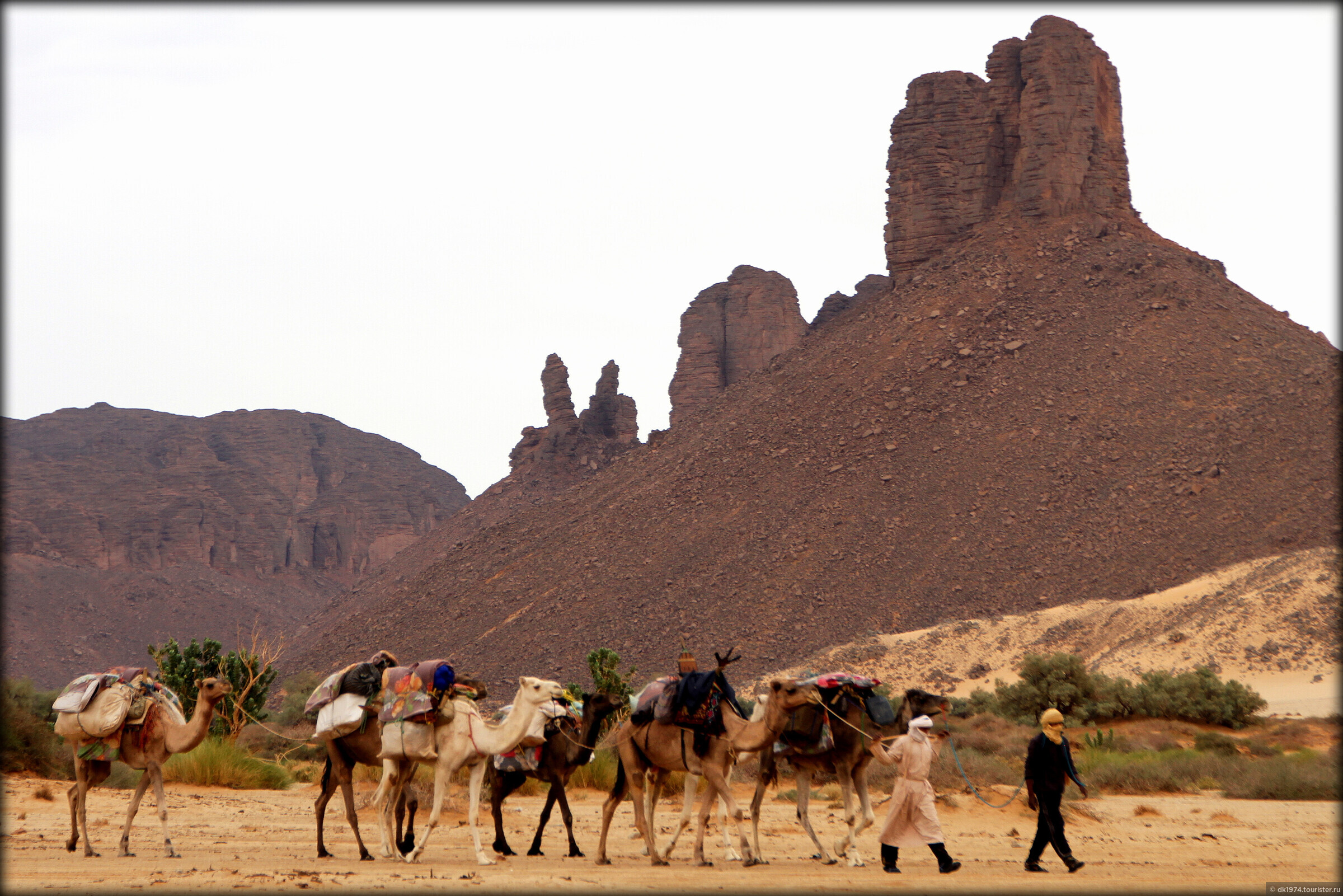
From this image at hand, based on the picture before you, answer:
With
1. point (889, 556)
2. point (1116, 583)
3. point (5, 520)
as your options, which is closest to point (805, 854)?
point (1116, 583)

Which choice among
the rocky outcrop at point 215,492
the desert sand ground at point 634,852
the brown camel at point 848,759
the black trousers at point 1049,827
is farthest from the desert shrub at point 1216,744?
the rocky outcrop at point 215,492

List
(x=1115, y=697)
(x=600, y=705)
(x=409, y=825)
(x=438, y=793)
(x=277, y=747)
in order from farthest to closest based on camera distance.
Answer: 1. (x=277, y=747)
2. (x=1115, y=697)
3. (x=600, y=705)
4. (x=409, y=825)
5. (x=438, y=793)

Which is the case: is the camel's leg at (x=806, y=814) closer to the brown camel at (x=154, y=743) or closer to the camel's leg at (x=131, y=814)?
the brown camel at (x=154, y=743)

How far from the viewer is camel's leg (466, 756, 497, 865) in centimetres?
1391

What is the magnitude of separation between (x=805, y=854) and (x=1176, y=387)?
4935 centimetres

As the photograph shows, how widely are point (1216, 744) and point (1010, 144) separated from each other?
2253 inches

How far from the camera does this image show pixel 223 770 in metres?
24.0

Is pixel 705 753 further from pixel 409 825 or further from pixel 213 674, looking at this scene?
pixel 213 674

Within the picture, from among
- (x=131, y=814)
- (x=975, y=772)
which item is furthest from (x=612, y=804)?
(x=975, y=772)

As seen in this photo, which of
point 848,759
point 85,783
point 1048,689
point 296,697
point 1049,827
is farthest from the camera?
point 296,697

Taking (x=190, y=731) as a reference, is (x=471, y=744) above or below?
below

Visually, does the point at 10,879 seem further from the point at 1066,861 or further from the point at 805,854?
the point at 1066,861

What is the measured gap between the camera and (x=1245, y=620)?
42.0m

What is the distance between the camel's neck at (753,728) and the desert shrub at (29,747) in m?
14.8
